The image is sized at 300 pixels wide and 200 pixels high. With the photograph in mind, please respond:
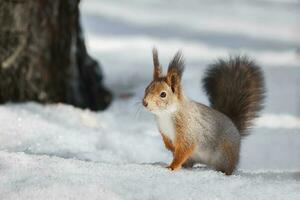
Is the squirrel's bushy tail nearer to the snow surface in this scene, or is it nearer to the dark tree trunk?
the snow surface

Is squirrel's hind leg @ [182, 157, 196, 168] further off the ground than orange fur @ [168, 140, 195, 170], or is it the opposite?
orange fur @ [168, 140, 195, 170]

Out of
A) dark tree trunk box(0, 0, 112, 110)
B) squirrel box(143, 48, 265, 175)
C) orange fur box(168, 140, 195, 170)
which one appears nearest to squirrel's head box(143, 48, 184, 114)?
squirrel box(143, 48, 265, 175)

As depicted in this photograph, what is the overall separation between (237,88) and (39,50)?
66.0 inches

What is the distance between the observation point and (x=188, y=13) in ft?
36.0

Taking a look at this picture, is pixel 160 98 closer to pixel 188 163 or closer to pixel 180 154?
pixel 180 154

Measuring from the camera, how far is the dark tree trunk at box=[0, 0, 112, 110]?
16.7 ft

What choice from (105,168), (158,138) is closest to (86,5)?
(158,138)

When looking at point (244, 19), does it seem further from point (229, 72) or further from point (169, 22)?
point (229, 72)

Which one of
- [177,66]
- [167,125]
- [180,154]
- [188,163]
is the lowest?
[188,163]

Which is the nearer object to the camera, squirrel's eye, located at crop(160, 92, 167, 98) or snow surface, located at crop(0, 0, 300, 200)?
snow surface, located at crop(0, 0, 300, 200)

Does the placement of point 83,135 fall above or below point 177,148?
below

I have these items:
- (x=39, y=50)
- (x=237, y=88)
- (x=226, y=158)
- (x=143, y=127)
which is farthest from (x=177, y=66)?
(x=39, y=50)

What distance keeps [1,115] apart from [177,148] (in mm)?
1449

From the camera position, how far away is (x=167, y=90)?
3418mm
